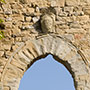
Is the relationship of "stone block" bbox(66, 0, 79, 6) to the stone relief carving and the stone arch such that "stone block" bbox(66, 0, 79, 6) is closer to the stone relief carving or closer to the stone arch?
the stone relief carving

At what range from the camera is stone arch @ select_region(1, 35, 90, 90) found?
21.4ft

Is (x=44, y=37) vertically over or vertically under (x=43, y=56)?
over

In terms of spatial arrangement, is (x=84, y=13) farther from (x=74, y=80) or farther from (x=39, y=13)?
(x=74, y=80)

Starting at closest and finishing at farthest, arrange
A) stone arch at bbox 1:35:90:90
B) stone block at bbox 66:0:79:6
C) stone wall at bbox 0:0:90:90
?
stone arch at bbox 1:35:90:90 → stone wall at bbox 0:0:90:90 → stone block at bbox 66:0:79:6

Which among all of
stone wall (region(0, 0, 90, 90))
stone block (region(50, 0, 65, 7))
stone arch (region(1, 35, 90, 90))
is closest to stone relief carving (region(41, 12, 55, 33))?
stone wall (region(0, 0, 90, 90))

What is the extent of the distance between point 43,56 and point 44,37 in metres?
0.44

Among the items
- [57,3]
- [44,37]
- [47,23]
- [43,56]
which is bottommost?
[43,56]

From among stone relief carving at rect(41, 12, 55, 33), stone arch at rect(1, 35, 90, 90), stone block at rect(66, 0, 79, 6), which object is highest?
stone block at rect(66, 0, 79, 6)

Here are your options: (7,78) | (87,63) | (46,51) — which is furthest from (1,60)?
(87,63)

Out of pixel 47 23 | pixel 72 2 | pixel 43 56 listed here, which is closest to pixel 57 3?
pixel 72 2

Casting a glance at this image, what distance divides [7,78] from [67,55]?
4.69 ft

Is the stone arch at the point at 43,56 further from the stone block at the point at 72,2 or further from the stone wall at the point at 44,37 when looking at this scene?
the stone block at the point at 72,2

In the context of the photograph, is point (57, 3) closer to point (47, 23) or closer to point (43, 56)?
point (47, 23)

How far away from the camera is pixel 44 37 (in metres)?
6.92
